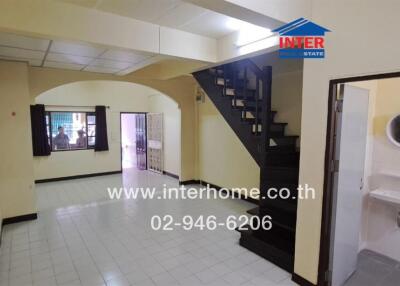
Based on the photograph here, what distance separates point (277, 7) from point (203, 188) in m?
4.77

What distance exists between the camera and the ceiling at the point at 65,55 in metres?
2.88

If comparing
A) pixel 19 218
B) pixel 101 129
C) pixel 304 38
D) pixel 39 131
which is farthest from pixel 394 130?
pixel 39 131

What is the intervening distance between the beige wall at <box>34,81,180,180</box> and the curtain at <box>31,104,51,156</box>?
0.72 feet

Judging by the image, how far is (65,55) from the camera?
3451 millimetres

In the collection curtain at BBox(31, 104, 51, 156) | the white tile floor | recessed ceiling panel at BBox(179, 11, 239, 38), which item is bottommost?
the white tile floor

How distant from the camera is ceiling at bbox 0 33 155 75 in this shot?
288cm

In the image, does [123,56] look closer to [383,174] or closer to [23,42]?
[23,42]

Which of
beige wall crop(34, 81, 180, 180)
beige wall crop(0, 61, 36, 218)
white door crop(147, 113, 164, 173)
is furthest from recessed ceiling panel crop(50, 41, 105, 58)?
white door crop(147, 113, 164, 173)

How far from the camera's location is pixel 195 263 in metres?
2.88

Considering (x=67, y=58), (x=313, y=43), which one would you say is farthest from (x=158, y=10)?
(x=67, y=58)

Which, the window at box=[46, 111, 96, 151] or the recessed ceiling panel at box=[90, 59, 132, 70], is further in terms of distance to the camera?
the window at box=[46, 111, 96, 151]

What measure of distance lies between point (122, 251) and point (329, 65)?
316cm

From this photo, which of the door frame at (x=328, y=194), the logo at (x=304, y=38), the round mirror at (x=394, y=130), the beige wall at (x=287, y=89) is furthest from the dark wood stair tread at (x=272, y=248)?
the logo at (x=304, y=38)

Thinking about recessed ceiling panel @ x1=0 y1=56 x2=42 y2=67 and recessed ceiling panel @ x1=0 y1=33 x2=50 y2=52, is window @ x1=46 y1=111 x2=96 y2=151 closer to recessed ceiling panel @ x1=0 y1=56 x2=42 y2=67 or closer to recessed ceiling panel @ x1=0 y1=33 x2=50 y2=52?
recessed ceiling panel @ x1=0 y1=56 x2=42 y2=67
